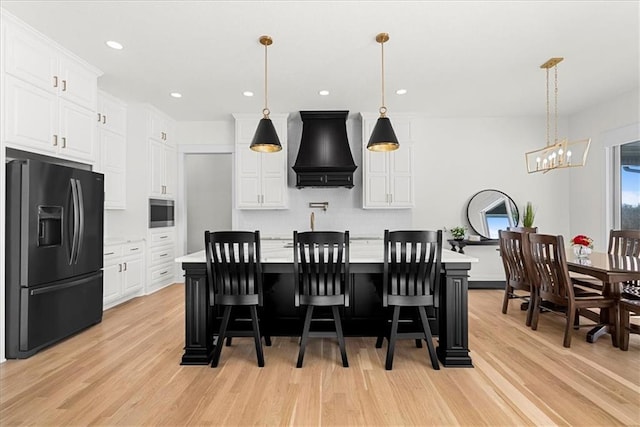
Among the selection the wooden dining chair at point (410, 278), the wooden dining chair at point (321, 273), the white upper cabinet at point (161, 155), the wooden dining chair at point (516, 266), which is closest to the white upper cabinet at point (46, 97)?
the white upper cabinet at point (161, 155)

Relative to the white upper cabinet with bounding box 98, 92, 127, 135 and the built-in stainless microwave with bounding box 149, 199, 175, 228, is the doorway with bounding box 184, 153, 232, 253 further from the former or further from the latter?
the white upper cabinet with bounding box 98, 92, 127, 135

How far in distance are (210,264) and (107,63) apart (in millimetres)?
2628

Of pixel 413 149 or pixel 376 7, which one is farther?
pixel 413 149

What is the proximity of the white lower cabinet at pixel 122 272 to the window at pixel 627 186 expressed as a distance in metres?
6.67

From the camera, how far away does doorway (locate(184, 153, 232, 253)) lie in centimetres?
776

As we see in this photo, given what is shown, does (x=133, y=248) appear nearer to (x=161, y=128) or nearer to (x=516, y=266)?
(x=161, y=128)

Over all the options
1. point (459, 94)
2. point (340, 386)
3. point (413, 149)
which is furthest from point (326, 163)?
point (340, 386)

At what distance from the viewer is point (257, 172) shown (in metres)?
5.70

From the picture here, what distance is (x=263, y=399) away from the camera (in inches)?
89.5

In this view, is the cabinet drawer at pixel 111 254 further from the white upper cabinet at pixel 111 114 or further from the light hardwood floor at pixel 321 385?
the white upper cabinet at pixel 111 114

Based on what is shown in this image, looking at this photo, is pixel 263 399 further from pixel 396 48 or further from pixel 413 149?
pixel 413 149

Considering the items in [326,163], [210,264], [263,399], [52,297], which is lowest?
[263,399]

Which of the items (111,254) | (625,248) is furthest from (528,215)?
(111,254)

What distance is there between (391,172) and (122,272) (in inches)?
157
